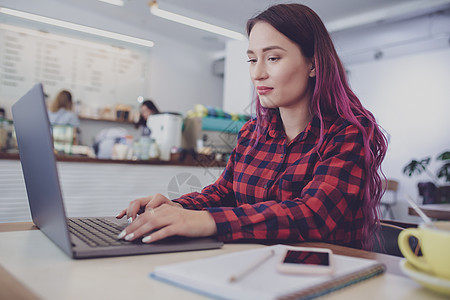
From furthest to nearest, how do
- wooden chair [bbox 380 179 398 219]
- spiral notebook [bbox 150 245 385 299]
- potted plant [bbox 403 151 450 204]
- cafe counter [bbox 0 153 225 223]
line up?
wooden chair [bbox 380 179 398 219] → potted plant [bbox 403 151 450 204] → cafe counter [bbox 0 153 225 223] → spiral notebook [bbox 150 245 385 299]

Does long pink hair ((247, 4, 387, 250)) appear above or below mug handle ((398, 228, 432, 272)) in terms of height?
above

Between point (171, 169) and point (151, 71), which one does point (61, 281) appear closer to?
point (171, 169)

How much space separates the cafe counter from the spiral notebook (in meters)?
1.68

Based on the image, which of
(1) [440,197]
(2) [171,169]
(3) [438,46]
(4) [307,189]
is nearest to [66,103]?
(2) [171,169]

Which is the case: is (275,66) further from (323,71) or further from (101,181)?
(101,181)

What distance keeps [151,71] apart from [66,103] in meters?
2.21

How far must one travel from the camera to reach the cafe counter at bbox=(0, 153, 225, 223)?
2.39 meters

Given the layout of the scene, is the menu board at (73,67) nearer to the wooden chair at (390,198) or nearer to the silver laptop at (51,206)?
the wooden chair at (390,198)

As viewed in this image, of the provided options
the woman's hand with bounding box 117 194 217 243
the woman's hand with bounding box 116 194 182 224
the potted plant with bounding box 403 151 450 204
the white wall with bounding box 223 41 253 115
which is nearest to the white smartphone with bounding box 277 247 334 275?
the woman's hand with bounding box 117 194 217 243

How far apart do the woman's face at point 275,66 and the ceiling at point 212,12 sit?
3558mm

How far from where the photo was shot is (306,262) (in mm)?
521

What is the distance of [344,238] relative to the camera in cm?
102

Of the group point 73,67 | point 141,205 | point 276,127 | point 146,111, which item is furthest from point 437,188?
point 73,67

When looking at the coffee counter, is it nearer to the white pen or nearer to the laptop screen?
the laptop screen
